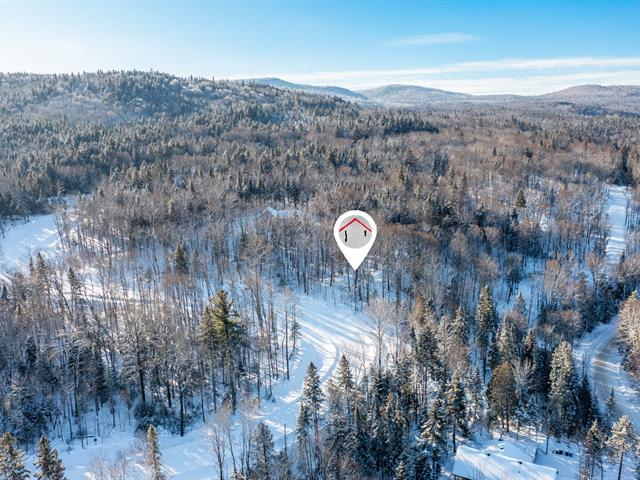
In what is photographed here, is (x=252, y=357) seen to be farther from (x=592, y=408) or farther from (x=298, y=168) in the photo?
(x=298, y=168)

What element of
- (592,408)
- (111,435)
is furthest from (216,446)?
(592,408)

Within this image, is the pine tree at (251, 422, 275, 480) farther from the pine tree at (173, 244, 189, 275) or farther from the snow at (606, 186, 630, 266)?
the snow at (606, 186, 630, 266)

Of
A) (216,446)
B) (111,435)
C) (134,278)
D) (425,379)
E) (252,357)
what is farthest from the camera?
(134,278)

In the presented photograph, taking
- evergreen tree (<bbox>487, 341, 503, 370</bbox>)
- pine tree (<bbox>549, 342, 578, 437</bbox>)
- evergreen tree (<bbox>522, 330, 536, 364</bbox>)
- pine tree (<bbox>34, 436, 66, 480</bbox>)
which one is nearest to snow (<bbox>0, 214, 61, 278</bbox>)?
pine tree (<bbox>34, 436, 66, 480</bbox>)

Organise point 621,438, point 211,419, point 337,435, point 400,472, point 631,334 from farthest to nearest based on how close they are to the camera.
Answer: point 631,334 → point 211,419 → point 621,438 → point 337,435 → point 400,472

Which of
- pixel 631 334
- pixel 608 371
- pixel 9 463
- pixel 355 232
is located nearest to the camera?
pixel 9 463

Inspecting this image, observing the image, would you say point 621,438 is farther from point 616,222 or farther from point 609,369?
point 616,222

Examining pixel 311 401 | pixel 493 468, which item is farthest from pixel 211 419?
pixel 493 468
